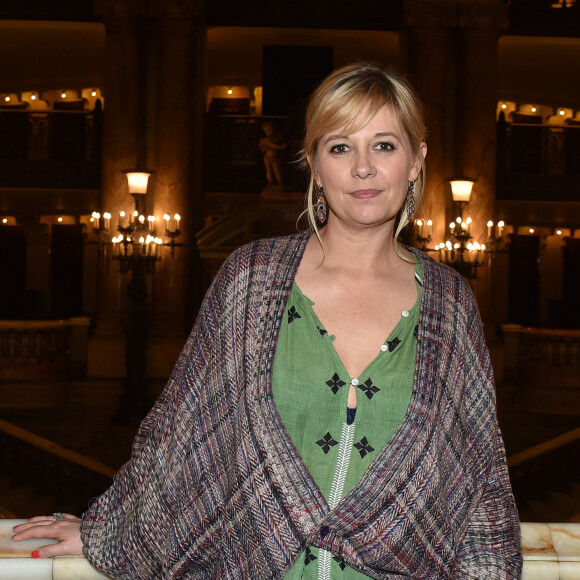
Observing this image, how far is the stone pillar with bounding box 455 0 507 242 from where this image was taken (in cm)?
1258

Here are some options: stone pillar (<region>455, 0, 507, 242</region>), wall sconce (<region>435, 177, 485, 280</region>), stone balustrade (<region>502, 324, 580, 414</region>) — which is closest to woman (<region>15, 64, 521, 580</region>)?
wall sconce (<region>435, 177, 485, 280</region>)

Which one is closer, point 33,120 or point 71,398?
point 71,398

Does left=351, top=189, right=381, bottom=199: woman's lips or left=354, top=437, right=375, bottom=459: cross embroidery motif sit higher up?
left=351, top=189, right=381, bottom=199: woman's lips

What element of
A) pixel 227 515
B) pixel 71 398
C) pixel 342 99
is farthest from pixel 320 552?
pixel 71 398

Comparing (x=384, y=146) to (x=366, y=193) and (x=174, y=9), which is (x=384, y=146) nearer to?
(x=366, y=193)

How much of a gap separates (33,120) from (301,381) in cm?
1556

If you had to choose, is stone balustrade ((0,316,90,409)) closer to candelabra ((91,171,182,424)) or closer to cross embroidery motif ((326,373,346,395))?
candelabra ((91,171,182,424))

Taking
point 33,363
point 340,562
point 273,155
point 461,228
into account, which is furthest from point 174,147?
point 340,562

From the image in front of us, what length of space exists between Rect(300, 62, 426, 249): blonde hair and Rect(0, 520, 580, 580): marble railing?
988 mm

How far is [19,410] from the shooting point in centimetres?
1180

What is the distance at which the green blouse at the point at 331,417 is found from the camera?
168 cm

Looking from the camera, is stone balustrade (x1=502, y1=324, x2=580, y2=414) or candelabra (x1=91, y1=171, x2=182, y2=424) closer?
candelabra (x1=91, y1=171, x2=182, y2=424)

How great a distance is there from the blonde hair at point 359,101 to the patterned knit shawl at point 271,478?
328mm

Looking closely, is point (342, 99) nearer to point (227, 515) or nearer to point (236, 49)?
point (227, 515)
